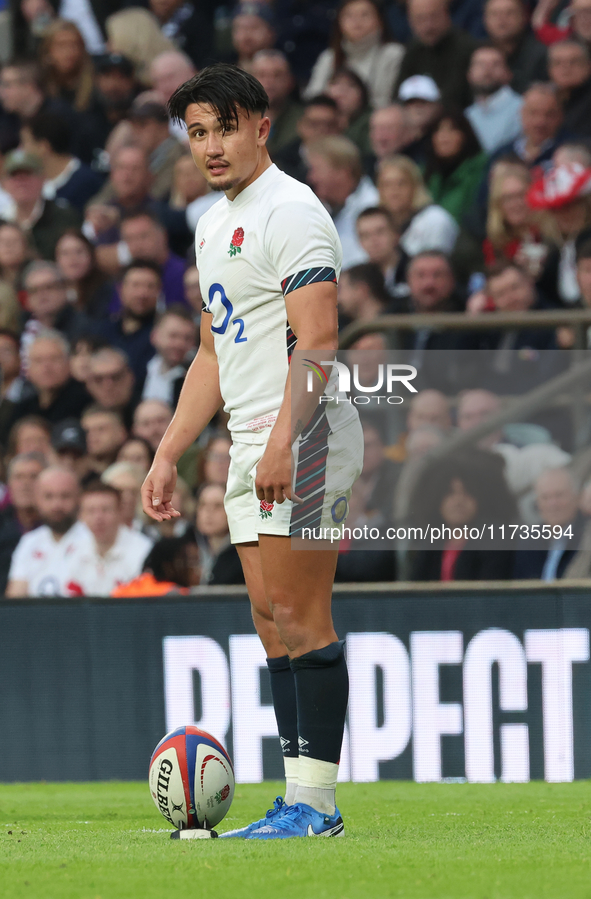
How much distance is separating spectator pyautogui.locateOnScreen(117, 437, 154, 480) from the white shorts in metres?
3.80

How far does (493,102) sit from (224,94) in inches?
203

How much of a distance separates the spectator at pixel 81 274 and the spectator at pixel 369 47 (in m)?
1.88

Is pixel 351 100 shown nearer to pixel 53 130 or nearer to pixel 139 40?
pixel 139 40

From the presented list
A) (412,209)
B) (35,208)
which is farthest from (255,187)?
(35,208)

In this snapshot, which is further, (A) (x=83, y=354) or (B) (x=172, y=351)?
(A) (x=83, y=354)

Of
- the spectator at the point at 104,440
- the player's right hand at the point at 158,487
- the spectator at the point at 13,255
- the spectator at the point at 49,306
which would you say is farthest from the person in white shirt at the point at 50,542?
the player's right hand at the point at 158,487

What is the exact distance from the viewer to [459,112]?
8.16 meters

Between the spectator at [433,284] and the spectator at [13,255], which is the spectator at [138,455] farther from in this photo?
the spectator at [13,255]

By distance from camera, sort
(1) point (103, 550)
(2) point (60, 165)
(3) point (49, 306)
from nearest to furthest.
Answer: (1) point (103, 550)
(3) point (49, 306)
(2) point (60, 165)

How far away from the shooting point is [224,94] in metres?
3.45

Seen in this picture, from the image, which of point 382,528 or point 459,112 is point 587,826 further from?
point 459,112

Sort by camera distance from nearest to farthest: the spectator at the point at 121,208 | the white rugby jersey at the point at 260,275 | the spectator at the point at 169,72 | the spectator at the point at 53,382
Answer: the white rugby jersey at the point at 260,275
the spectator at the point at 53,382
the spectator at the point at 121,208
the spectator at the point at 169,72

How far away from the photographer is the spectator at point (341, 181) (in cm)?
824

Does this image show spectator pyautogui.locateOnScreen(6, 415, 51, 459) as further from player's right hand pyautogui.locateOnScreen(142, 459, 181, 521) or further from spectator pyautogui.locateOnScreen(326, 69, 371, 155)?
player's right hand pyautogui.locateOnScreen(142, 459, 181, 521)
